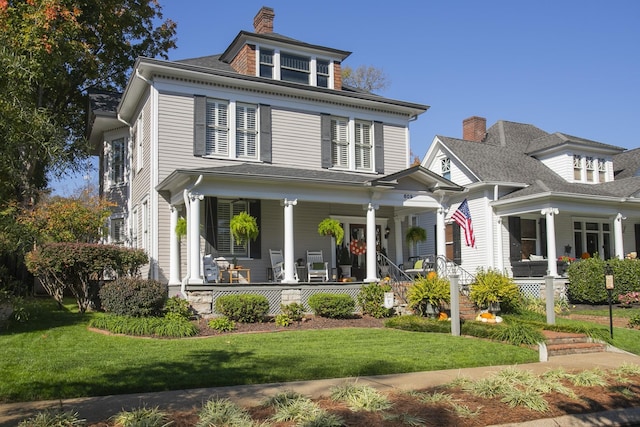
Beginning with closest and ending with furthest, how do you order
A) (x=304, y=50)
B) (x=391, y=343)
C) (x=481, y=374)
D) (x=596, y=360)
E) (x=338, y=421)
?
(x=338, y=421), (x=481, y=374), (x=596, y=360), (x=391, y=343), (x=304, y=50)

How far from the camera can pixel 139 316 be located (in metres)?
12.8

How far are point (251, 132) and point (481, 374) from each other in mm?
11305

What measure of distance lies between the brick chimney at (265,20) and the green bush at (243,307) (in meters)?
10.7

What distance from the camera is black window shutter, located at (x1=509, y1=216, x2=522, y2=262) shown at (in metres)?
22.3

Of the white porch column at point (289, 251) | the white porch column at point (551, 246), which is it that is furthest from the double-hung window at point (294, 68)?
the white porch column at point (551, 246)

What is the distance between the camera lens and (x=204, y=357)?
9.45 metres

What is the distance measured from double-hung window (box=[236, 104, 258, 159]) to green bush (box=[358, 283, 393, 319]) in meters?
5.46

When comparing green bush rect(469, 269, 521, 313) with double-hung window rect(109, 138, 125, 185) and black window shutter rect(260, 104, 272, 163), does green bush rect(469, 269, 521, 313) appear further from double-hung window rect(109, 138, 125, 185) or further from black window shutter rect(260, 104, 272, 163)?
double-hung window rect(109, 138, 125, 185)

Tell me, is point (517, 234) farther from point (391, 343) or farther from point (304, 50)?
point (391, 343)

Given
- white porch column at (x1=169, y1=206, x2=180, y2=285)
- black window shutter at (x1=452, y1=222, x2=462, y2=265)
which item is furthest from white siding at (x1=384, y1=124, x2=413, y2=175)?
white porch column at (x1=169, y1=206, x2=180, y2=285)

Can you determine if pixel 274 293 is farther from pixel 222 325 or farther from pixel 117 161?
pixel 117 161

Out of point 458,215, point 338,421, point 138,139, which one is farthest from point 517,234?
point 338,421

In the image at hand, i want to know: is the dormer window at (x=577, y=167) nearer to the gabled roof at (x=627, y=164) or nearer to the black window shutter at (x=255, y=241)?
the gabled roof at (x=627, y=164)

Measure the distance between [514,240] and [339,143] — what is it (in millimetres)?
8488
